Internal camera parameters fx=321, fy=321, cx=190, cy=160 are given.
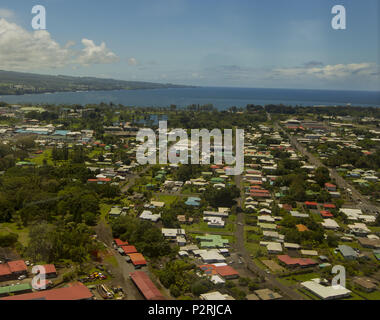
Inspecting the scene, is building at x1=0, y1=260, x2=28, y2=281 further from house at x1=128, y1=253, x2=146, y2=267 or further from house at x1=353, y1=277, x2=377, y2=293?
house at x1=353, y1=277, x2=377, y2=293

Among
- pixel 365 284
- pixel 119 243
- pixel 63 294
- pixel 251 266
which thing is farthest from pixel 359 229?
A: pixel 63 294

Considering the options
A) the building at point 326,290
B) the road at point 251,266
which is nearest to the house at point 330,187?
the road at point 251,266

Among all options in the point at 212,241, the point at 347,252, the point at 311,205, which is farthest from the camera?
the point at 311,205

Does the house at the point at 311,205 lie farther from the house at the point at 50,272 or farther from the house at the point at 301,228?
the house at the point at 50,272

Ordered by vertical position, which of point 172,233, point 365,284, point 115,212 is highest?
point 115,212

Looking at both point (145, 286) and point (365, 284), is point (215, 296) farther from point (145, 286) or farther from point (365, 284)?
point (365, 284)
